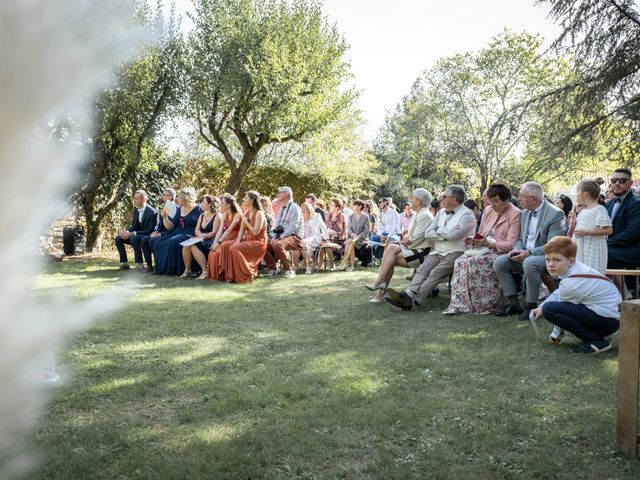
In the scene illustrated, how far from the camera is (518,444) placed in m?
3.28

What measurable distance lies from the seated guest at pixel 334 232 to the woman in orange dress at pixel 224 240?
94.4 inches

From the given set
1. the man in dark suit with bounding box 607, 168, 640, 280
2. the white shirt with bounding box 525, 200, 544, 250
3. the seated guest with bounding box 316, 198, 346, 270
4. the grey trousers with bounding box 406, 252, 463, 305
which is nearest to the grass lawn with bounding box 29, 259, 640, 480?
the grey trousers with bounding box 406, 252, 463, 305

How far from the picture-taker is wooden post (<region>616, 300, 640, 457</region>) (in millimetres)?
2979

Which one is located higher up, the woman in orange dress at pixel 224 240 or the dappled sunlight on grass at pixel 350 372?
the woman in orange dress at pixel 224 240

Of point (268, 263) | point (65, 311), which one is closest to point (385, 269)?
point (268, 263)

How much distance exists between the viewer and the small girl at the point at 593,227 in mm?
6430

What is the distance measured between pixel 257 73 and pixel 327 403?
666 inches

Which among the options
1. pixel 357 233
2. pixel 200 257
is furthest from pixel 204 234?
pixel 357 233

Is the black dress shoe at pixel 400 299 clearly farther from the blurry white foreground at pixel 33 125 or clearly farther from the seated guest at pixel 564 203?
the blurry white foreground at pixel 33 125

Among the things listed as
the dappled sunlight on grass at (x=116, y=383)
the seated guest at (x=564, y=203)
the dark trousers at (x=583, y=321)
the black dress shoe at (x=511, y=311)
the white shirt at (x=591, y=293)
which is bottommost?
the black dress shoe at (x=511, y=311)

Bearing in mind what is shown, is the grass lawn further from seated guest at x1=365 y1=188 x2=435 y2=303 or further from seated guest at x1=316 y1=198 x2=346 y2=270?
seated guest at x1=316 y1=198 x2=346 y2=270

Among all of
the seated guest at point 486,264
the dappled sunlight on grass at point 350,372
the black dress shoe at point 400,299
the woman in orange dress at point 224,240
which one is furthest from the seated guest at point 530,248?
the woman in orange dress at point 224,240

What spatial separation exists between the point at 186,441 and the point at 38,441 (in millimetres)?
837

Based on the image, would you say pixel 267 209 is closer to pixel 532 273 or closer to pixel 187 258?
pixel 187 258
